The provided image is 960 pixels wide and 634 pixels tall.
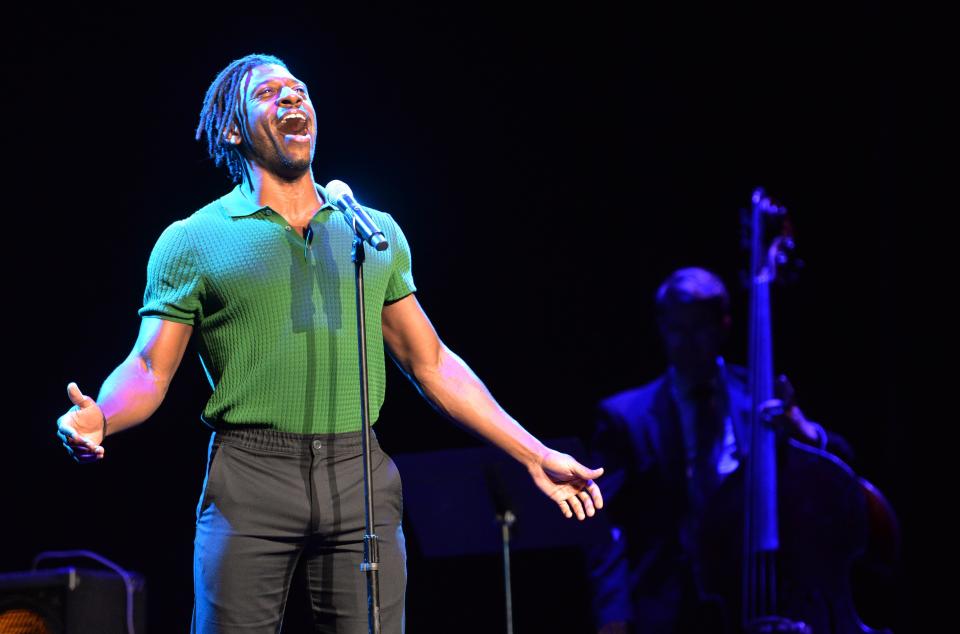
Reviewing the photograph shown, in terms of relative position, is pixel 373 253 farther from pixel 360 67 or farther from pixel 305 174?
pixel 360 67

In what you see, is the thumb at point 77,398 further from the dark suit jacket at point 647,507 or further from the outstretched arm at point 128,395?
the dark suit jacket at point 647,507

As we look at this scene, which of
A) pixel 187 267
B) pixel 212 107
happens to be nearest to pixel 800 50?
pixel 212 107

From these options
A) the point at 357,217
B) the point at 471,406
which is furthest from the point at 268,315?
the point at 471,406

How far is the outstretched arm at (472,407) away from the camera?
2.28m

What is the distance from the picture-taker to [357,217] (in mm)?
2027

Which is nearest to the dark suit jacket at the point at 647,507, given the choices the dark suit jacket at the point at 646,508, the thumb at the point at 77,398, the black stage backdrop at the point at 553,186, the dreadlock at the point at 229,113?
the dark suit jacket at the point at 646,508

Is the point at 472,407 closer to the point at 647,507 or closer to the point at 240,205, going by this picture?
the point at 240,205

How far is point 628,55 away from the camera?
4.90 metres

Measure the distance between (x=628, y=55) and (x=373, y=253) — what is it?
298 cm

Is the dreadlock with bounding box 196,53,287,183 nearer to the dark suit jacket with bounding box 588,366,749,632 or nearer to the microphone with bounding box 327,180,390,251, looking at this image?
the microphone with bounding box 327,180,390,251

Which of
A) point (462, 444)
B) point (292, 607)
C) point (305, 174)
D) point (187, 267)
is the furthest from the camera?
point (462, 444)

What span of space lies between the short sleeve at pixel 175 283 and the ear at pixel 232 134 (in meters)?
0.28

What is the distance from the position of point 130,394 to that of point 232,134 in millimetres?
617

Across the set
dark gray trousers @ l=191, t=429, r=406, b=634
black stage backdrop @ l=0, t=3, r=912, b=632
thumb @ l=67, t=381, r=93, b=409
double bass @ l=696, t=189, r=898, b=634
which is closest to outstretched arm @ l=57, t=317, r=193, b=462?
thumb @ l=67, t=381, r=93, b=409
